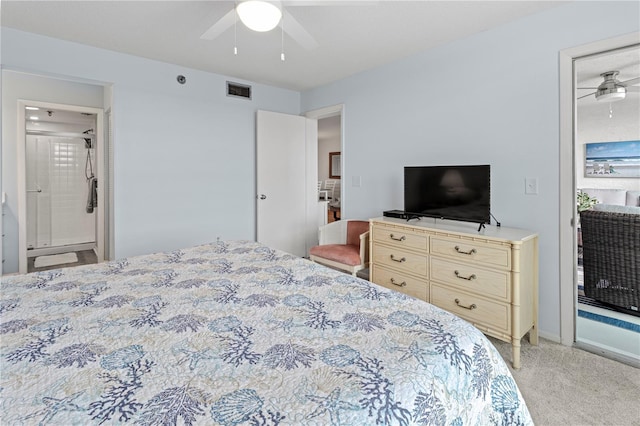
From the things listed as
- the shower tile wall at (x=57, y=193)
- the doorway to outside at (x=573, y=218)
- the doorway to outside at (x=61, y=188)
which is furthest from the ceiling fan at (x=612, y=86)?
the shower tile wall at (x=57, y=193)

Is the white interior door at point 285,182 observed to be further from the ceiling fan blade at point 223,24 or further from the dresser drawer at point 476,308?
the dresser drawer at point 476,308

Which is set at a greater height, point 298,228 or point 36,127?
point 36,127

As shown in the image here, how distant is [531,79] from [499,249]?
4.48 feet

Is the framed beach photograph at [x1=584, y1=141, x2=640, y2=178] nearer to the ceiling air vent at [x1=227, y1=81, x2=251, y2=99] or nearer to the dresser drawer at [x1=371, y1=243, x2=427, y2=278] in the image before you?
the dresser drawer at [x1=371, y1=243, x2=427, y2=278]

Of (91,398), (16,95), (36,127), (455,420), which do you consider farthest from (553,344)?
(36,127)

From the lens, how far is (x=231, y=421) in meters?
0.69

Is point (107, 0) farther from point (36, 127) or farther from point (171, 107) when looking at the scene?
point (36, 127)

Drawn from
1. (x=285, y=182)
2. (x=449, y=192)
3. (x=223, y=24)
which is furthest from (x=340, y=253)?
(x=223, y=24)

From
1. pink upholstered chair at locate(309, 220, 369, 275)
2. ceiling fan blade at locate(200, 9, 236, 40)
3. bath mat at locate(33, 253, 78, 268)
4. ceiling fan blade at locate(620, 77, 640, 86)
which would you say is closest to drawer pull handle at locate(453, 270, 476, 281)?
pink upholstered chair at locate(309, 220, 369, 275)

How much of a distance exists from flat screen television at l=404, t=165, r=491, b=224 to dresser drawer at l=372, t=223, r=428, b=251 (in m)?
0.29

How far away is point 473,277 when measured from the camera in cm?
231

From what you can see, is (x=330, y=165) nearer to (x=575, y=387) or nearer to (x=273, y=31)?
(x=273, y=31)

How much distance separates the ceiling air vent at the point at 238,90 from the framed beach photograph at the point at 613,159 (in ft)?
16.8

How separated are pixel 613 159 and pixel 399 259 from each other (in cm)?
429
